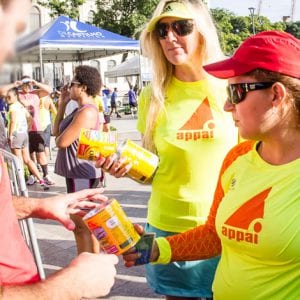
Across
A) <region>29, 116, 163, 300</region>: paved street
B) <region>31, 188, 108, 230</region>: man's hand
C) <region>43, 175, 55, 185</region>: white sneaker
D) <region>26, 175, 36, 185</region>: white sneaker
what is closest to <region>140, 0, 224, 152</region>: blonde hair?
<region>31, 188, 108, 230</region>: man's hand

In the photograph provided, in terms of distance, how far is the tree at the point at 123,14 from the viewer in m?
38.6

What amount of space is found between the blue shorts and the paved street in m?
1.48

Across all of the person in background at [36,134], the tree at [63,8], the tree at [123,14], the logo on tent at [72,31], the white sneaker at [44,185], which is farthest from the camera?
the tree at [123,14]

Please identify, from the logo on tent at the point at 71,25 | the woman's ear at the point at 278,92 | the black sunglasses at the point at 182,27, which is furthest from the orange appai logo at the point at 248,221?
the logo on tent at the point at 71,25

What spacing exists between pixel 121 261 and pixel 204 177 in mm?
2450

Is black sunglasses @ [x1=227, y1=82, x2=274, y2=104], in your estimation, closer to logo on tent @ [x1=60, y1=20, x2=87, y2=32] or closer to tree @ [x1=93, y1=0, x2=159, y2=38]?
logo on tent @ [x1=60, y1=20, x2=87, y2=32]

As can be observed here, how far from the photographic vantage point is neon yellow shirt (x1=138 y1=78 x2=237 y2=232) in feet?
7.70

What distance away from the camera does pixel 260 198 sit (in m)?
1.67

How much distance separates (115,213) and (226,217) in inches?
15.1

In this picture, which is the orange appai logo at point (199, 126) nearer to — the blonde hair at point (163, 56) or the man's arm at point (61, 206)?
the blonde hair at point (163, 56)

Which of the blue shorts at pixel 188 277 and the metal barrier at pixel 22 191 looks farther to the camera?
the metal barrier at pixel 22 191

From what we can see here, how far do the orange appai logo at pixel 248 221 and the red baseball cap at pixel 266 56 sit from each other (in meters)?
0.40

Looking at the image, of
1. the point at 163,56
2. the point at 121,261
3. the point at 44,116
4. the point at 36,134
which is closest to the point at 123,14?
the point at 44,116

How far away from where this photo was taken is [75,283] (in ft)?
4.56
